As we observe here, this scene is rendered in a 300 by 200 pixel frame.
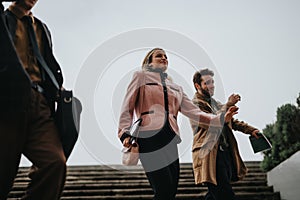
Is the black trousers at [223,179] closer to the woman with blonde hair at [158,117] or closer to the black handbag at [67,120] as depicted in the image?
the woman with blonde hair at [158,117]

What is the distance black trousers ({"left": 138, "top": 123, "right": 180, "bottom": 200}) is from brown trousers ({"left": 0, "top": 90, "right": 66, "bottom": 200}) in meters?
1.05

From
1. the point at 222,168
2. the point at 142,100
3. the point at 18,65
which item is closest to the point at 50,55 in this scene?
the point at 18,65

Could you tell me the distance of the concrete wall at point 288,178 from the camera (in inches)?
220

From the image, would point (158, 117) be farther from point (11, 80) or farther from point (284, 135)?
A: point (284, 135)

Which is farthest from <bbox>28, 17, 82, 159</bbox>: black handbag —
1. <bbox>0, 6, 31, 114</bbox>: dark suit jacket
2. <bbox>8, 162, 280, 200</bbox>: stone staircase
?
<bbox>8, 162, 280, 200</bbox>: stone staircase

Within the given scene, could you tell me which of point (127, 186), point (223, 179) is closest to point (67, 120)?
point (223, 179)

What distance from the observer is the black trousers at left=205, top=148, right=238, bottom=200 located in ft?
12.9

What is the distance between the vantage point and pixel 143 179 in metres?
7.27

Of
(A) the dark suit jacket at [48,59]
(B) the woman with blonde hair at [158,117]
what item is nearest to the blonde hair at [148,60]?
(B) the woman with blonde hair at [158,117]

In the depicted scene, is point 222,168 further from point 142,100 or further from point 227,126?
point 142,100

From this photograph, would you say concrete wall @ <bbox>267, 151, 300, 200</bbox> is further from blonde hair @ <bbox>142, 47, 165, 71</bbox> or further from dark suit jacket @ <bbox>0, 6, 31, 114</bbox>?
dark suit jacket @ <bbox>0, 6, 31, 114</bbox>

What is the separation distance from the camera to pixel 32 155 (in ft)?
7.63

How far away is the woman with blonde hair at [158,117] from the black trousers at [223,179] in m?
0.40

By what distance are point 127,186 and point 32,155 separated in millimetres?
4726
